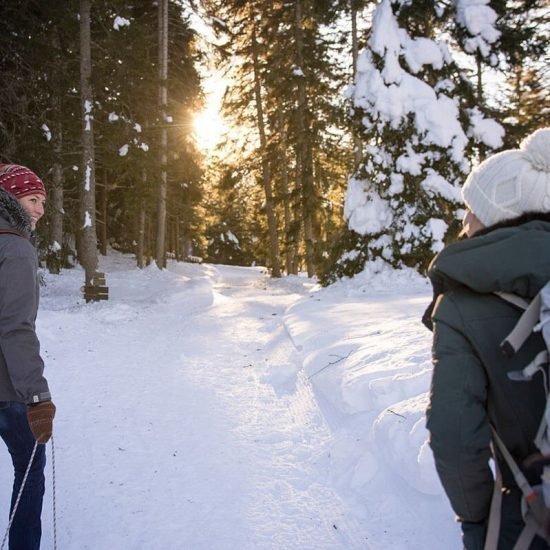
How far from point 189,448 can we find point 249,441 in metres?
0.60

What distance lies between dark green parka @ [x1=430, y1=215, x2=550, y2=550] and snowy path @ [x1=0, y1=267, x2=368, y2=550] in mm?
1850

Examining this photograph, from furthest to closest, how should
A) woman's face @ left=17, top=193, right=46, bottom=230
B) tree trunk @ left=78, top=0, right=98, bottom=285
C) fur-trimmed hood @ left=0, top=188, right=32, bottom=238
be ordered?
tree trunk @ left=78, top=0, right=98, bottom=285 → woman's face @ left=17, top=193, right=46, bottom=230 → fur-trimmed hood @ left=0, top=188, right=32, bottom=238

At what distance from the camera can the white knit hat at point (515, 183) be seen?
5.30 ft

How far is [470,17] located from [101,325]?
12826 mm

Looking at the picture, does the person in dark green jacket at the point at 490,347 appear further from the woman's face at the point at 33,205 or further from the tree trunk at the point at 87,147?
the tree trunk at the point at 87,147

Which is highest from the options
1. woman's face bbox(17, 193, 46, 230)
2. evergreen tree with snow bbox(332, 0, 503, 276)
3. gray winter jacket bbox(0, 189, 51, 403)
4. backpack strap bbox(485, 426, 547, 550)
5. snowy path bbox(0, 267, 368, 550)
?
evergreen tree with snow bbox(332, 0, 503, 276)

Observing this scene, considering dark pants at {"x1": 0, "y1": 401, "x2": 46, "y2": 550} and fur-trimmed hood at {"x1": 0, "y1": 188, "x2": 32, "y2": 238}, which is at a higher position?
fur-trimmed hood at {"x1": 0, "y1": 188, "x2": 32, "y2": 238}

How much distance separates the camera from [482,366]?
1.58 metres

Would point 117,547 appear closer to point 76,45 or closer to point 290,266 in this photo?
point 76,45

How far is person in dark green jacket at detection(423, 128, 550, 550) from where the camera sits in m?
1.50

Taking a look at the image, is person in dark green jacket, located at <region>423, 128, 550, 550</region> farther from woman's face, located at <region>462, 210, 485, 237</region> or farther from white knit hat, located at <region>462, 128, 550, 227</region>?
woman's face, located at <region>462, 210, 485, 237</region>

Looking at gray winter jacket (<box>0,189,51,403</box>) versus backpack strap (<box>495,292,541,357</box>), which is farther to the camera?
gray winter jacket (<box>0,189,51,403</box>)

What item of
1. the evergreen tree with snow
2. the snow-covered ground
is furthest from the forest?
the snow-covered ground

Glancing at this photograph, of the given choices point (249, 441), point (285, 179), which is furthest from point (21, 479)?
point (285, 179)
